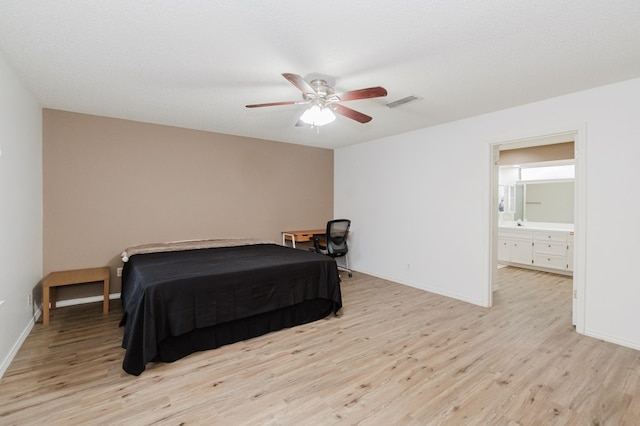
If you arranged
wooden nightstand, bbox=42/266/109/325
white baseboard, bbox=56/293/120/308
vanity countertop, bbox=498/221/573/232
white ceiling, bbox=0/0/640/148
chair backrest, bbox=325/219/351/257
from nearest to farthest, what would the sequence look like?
white ceiling, bbox=0/0/640/148, wooden nightstand, bbox=42/266/109/325, white baseboard, bbox=56/293/120/308, chair backrest, bbox=325/219/351/257, vanity countertop, bbox=498/221/573/232

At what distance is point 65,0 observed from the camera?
5.51 feet

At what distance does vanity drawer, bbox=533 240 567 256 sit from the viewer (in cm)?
513

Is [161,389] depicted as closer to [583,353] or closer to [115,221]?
[115,221]

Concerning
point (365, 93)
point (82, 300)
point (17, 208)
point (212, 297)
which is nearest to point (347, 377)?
point (212, 297)

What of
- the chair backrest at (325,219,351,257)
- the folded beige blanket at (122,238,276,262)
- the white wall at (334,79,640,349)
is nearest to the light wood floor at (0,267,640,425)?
the white wall at (334,79,640,349)

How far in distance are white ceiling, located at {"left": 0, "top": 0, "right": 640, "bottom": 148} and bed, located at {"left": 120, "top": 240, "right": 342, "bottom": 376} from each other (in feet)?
5.79

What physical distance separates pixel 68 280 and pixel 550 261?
7.13 meters

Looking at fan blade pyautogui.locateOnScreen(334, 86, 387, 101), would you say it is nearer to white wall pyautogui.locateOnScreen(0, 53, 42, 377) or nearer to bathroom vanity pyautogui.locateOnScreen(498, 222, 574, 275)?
white wall pyautogui.locateOnScreen(0, 53, 42, 377)

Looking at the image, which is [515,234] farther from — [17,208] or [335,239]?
[17,208]

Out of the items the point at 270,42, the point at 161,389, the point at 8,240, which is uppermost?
the point at 270,42

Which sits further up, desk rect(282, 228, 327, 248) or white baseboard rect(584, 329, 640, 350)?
desk rect(282, 228, 327, 248)

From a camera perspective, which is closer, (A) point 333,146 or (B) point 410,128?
(B) point 410,128

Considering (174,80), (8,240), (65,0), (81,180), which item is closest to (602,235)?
(174,80)

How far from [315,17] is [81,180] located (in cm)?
367
